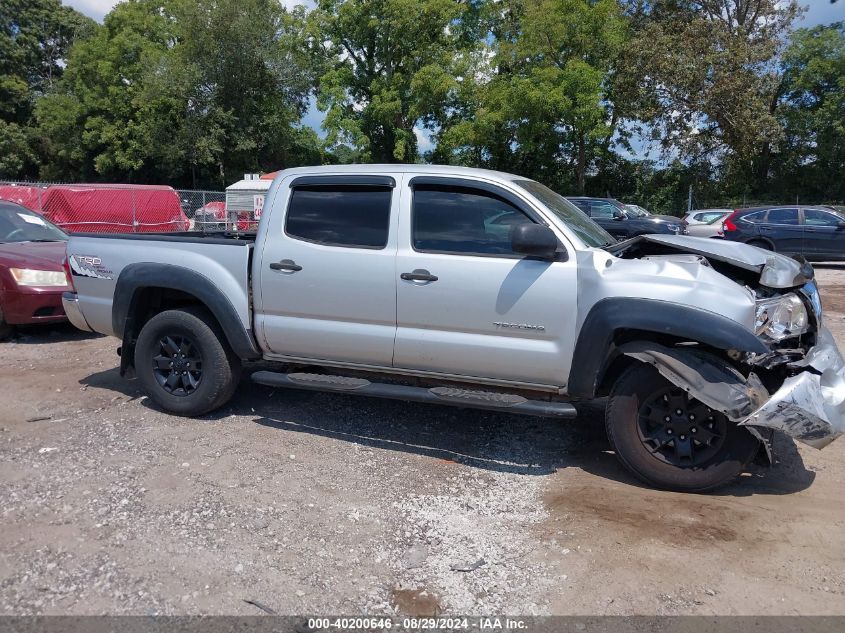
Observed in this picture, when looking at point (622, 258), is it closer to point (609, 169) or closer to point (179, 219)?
point (179, 219)

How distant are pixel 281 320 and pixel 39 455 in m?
1.88

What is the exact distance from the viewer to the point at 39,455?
184 inches

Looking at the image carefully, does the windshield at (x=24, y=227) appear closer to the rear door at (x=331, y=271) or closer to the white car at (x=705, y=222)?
the rear door at (x=331, y=271)

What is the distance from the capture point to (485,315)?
440 centimetres

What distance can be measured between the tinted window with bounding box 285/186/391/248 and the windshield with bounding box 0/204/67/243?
5.45m

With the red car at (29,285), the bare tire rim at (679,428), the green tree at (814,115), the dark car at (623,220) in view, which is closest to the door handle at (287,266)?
the bare tire rim at (679,428)

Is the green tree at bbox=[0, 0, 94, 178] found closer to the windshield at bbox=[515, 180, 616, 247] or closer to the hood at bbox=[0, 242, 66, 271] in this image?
the hood at bbox=[0, 242, 66, 271]

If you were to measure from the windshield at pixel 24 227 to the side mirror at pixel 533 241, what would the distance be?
7174 millimetres

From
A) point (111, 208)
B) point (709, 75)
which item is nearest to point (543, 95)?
point (709, 75)

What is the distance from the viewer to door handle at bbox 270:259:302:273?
192 inches

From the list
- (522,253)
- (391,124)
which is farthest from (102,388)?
(391,124)

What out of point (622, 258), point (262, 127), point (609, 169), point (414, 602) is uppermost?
point (262, 127)

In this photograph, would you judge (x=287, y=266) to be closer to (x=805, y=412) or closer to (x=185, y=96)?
(x=805, y=412)

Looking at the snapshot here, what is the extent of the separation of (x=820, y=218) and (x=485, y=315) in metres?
14.9
